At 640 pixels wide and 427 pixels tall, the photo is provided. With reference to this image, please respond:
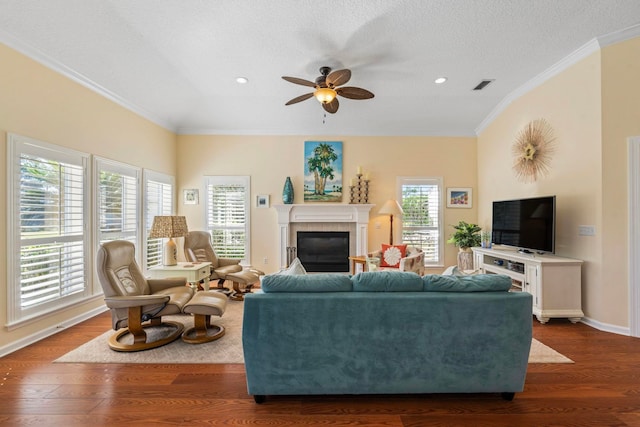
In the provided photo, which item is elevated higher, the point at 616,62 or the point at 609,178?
the point at 616,62

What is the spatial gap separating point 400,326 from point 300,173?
4470 mm

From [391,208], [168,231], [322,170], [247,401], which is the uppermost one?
[322,170]

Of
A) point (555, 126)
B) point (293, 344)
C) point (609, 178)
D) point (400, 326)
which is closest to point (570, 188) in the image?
point (609, 178)

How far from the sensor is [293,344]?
2.05 metres

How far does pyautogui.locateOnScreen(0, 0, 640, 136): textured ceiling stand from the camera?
9.71 feet

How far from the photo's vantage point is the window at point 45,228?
9.59 ft

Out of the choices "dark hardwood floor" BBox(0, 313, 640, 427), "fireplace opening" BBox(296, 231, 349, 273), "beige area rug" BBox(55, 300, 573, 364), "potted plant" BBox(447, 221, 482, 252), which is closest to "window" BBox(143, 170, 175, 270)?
"beige area rug" BBox(55, 300, 573, 364)

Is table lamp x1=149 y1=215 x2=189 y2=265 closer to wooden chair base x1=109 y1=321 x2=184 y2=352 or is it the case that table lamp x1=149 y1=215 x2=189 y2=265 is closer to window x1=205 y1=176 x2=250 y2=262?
wooden chair base x1=109 y1=321 x2=184 y2=352

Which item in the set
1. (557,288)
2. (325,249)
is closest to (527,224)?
(557,288)

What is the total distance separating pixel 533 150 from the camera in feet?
14.5

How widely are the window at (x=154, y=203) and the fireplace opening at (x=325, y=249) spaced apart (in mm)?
2603

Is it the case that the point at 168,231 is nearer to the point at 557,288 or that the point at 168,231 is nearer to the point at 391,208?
the point at 391,208

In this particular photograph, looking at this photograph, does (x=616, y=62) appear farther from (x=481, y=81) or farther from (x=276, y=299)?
(x=276, y=299)

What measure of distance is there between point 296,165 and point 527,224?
411cm
